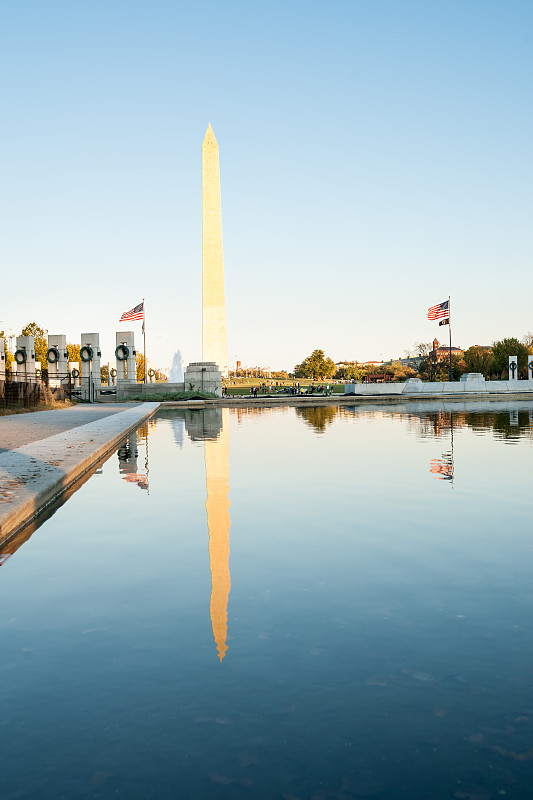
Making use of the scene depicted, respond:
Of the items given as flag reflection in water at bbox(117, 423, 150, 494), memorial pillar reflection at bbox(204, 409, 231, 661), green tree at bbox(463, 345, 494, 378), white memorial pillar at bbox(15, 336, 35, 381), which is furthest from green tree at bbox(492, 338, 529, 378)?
memorial pillar reflection at bbox(204, 409, 231, 661)

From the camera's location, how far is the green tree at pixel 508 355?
343 feet

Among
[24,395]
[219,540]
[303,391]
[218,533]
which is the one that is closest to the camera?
[219,540]

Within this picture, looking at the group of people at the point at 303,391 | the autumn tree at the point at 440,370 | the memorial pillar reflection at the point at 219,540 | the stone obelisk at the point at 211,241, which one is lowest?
the memorial pillar reflection at the point at 219,540

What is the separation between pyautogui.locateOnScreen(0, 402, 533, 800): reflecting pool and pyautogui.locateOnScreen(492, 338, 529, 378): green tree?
100833 mm

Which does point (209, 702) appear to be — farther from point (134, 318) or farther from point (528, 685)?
point (134, 318)

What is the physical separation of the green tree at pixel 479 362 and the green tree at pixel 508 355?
1025 millimetres

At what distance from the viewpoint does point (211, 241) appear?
54.5 metres

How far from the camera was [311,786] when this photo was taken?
2928 millimetres

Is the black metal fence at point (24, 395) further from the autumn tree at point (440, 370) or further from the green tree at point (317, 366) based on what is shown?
the green tree at point (317, 366)

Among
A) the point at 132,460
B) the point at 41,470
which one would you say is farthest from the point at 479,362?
the point at 41,470

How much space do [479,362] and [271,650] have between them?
359 feet

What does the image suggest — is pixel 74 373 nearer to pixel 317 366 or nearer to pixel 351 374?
pixel 317 366

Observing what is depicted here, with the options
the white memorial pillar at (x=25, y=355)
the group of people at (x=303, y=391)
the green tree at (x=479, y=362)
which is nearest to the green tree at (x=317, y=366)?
the green tree at (x=479, y=362)

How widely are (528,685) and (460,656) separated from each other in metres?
0.48
